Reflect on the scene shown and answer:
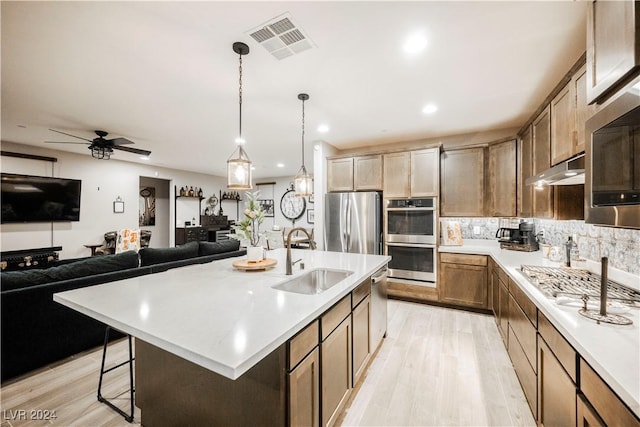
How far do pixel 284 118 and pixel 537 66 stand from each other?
8.81 ft

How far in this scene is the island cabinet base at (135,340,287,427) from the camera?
111 cm

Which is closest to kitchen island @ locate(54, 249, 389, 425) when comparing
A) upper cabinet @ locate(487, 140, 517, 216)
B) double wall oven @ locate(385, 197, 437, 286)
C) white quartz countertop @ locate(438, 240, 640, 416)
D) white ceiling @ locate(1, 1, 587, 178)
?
white quartz countertop @ locate(438, 240, 640, 416)

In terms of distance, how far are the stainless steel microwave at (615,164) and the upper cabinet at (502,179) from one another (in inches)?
97.6

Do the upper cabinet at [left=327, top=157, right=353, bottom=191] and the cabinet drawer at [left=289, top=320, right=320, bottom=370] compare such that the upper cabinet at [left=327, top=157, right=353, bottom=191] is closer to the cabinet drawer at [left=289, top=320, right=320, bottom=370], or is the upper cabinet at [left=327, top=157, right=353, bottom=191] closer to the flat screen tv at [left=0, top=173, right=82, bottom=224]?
the cabinet drawer at [left=289, top=320, right=320, bottom=370]

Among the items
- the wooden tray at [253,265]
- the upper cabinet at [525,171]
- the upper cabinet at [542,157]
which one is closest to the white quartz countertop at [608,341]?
the upper cabinet at [542,157]

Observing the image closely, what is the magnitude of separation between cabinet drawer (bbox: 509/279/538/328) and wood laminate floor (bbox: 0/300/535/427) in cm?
71

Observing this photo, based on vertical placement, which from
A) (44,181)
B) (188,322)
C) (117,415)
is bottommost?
(117,415)

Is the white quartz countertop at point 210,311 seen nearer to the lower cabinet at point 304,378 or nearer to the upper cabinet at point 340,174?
the lower cabinet at point 304,378

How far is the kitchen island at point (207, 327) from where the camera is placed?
0.93 meters

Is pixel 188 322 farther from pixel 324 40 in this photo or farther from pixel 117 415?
pixel 324 40

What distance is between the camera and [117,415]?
178 centimetres

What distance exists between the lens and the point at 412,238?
3801 millimetres

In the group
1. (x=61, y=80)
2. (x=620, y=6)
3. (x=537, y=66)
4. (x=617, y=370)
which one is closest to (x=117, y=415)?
(x=617, y=370)

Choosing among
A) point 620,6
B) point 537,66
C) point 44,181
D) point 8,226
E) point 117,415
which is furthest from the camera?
point 44,181
